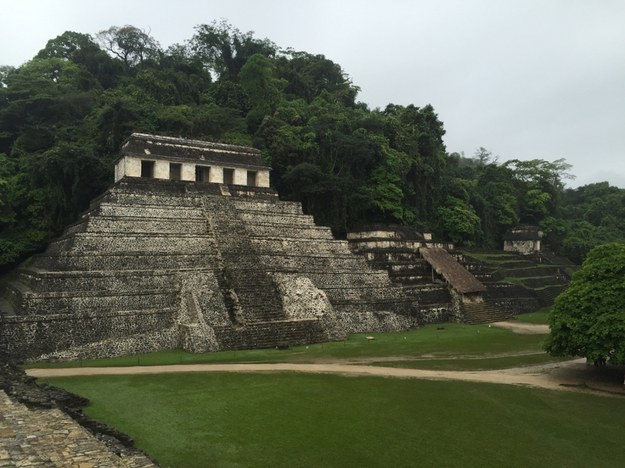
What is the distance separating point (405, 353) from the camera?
776 inches

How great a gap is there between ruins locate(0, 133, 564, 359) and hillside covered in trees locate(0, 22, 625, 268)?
4512 mm

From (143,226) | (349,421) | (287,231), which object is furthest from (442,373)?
(143,226)

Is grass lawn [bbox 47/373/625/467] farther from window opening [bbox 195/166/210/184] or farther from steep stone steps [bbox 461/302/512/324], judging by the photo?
window opening [bbox 195/166/210/184]

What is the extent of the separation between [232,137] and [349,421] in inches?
1167

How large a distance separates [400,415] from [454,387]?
338cm

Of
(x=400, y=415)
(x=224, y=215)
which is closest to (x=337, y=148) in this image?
(x=224, y=215)

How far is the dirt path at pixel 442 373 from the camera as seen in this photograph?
15234mm

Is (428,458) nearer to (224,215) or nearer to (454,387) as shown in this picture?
(454,387)

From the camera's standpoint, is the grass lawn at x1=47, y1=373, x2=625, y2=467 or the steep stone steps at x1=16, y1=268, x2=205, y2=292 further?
the steep stone steps at x1=16, y1=268, x2=205, y2=292

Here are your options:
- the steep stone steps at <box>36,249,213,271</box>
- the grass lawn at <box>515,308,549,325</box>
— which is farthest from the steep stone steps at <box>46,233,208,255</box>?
the grass lawn at <box>515,308,549,325</box>

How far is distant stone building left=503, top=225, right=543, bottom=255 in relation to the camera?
161ft

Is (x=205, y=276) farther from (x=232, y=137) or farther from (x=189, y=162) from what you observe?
(x=232, y=137)

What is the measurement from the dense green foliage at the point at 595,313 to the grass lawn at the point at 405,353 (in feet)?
8.85

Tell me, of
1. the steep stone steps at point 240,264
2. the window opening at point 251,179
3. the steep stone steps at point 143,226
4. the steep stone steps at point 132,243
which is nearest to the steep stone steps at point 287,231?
the steep stone steps at point 240,264
